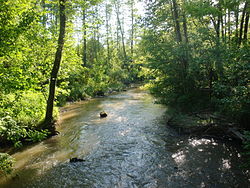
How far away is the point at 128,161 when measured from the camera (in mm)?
6602

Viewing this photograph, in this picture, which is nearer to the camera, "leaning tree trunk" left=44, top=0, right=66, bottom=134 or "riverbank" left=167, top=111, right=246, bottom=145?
"riverbank" left=167, top=111, right=246, bottom=145

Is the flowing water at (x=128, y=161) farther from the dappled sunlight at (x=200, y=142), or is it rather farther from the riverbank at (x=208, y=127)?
the riverbank at (x=208, y=127)

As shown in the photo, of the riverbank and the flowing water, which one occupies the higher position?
the riverbank

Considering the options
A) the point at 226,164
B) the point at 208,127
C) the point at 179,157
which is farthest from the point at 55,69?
the point at 226,164

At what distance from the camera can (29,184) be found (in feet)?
18.2

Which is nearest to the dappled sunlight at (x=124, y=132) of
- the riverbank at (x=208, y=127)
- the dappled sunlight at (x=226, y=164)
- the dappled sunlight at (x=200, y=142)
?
the riverbank at (x=208, y=127)

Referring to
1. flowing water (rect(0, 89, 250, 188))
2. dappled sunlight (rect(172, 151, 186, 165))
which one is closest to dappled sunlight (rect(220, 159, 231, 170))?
flowing water (rect(0, 89, 250, 188))

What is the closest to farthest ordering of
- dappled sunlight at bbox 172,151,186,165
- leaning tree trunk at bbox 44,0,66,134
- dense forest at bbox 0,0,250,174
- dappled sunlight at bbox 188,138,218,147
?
1. dense forest at bbox 0,0,250,174
2. dappled sunlight at bbox 172,151,186,165
3. dappled sunlight at bbox 188,138,218,147
4. leaning tree trunk at bbox 44,0,66,134

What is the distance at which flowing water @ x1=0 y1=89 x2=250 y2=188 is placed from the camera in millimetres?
5379

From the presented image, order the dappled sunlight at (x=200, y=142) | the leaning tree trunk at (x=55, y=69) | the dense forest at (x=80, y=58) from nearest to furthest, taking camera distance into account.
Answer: the dense forest at (x=80, y=58) → the dappled sunlight at (x=200, y=142) → the leaning tree trunk at (x=55, y=69)

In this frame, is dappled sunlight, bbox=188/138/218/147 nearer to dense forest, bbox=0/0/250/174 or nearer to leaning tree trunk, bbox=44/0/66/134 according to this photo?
dense forest, bbox=0/0/250/174

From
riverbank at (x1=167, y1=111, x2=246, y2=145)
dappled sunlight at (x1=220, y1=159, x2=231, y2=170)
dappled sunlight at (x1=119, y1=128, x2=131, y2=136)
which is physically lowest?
dappled sunlight at (x1=220, y1=159, x2=231, y2=170)

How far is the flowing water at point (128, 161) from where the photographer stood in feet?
17.6

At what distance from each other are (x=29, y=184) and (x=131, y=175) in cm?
301
